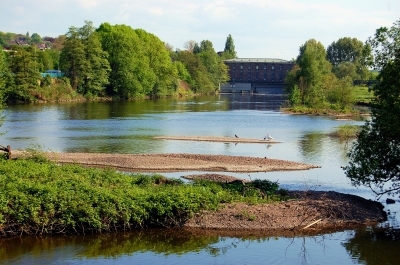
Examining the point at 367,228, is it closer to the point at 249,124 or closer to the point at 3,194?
the point at 3,194

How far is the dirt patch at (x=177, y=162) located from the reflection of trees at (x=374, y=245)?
48.2ft

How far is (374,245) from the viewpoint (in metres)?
21.5

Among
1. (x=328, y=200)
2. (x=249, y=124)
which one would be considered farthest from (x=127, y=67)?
(x=328, y=200)

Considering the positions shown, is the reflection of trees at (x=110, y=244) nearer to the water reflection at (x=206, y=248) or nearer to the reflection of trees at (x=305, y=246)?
the water reflection at (x=206, y=248)

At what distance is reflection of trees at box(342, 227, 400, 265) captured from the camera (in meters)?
20.1

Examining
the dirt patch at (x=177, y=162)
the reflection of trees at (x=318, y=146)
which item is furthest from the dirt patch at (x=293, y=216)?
the reflection of trees at (x=318, y=146)

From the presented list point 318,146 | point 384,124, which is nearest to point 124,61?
point 318,146

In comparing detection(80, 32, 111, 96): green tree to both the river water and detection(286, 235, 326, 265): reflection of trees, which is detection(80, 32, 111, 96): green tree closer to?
the river water

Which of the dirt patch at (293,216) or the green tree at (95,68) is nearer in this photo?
the dirt patch at (293,216)

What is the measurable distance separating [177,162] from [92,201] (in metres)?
17.1

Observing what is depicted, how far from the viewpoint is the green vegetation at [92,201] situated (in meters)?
21.2

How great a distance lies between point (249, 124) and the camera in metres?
72.4

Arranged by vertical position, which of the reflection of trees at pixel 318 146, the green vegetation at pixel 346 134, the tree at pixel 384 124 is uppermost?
the tree at pixel 384 124

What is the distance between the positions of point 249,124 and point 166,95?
3267 inches
